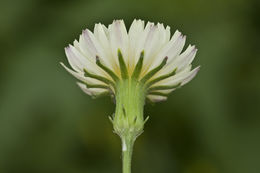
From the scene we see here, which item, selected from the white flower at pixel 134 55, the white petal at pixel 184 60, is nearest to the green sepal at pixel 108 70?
the white flower at pixel 134 55

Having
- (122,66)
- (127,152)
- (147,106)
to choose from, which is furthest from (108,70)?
(147,106)

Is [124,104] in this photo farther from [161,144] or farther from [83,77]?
[161,144]

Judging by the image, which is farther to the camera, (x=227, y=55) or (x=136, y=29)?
(x=227, y=55)

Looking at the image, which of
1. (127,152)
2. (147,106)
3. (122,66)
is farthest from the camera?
(147,106)

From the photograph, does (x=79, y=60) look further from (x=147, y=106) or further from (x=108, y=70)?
(x=147, y=106)

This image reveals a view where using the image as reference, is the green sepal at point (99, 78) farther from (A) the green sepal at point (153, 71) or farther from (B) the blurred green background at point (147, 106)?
(B) the blurred green background at point (147, 106)

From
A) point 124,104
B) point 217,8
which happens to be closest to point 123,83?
point 124,104

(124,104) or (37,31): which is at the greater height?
(37,31)
